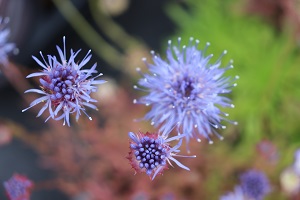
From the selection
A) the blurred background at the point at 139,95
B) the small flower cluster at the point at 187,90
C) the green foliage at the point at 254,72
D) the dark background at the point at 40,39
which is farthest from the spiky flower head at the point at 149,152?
the dark background at the point at 40,39

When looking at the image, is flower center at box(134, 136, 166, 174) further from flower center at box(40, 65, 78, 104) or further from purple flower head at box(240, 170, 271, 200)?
purple flower head at box(240, 170, 271, 200)

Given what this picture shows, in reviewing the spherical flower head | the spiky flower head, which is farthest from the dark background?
the spiky flower head

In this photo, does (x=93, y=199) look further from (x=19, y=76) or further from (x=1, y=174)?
(x=1, y=174)

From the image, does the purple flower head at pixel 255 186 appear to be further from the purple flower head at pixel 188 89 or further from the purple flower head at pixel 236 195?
the purple flower head at pixel 188 89

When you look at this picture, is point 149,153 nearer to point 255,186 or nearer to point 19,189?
point 19,189

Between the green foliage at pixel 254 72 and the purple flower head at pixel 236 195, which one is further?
the green foliage at pixel 254 72

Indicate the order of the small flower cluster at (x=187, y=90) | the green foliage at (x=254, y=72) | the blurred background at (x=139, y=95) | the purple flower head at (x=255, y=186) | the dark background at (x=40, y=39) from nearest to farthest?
the small flower cluster at (x=187, y=90)
the purple flower head at (x=255, y=186)
the blurred background at (x=139, y=95)
the green foliage at (x=254, y=72)
the dark background at (x=40, y=39)

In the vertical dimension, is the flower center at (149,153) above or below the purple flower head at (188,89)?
below

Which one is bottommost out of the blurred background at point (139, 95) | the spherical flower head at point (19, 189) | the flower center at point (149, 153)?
the flower center at point (149, 153)
